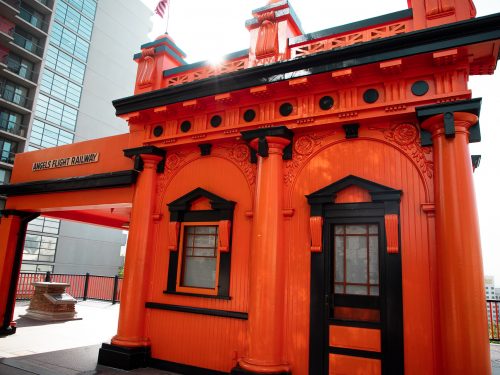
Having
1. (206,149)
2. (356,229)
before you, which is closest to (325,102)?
(356,229)

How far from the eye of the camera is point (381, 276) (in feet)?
17.9

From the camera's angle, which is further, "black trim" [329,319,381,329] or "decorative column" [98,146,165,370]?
"decorative column" [98,146,165,370]

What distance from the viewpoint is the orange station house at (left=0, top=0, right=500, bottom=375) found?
5.13m

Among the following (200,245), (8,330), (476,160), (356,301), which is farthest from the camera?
(8,330)

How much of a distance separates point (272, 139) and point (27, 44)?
31275 millimetres

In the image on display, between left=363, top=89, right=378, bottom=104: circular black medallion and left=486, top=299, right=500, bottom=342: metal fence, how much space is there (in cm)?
783

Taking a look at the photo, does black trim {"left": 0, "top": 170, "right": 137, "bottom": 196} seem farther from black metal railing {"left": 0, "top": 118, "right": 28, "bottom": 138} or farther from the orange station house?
black metal railing {"left": 0, "top": 118, "right": 28, "bottom": 138}

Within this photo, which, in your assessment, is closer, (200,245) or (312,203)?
(312,203)

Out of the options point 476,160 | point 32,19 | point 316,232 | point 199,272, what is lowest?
point 199,272

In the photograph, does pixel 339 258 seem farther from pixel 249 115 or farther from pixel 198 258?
pixel 249 115

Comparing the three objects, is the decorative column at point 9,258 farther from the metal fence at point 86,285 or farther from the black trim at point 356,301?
the black trim at point 356,301

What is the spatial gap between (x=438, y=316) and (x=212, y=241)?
398cm

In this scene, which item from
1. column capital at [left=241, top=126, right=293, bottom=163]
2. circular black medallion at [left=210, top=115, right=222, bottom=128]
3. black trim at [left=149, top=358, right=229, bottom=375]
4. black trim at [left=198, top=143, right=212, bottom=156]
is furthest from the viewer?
black trim at [left=198, top=143, right=212, bottom=156]

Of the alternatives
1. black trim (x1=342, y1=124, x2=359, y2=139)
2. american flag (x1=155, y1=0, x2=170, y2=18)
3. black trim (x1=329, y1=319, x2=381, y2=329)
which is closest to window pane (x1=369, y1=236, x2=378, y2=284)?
black trim (x1=329, y1=319, x2=381, y2=329)
